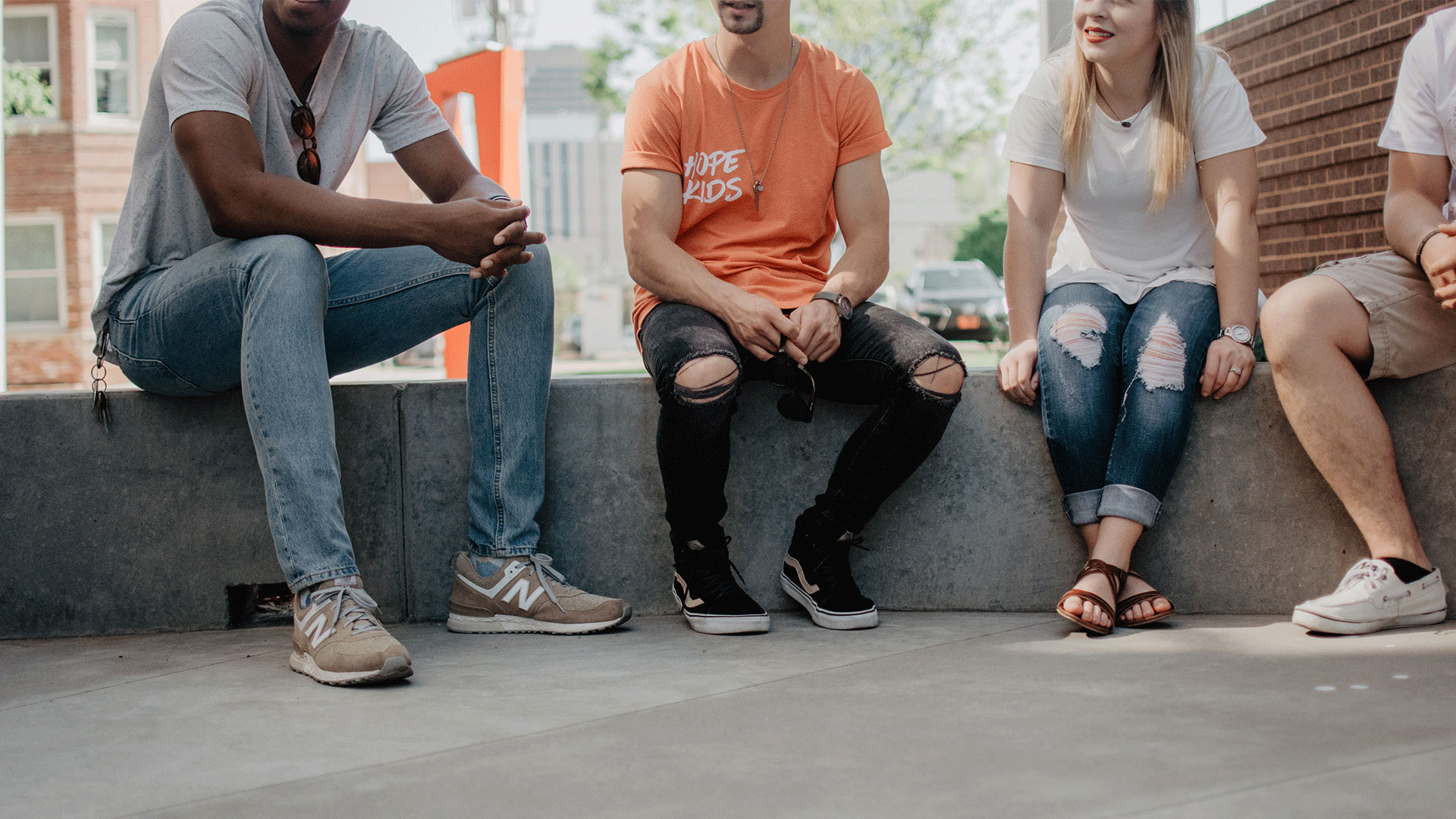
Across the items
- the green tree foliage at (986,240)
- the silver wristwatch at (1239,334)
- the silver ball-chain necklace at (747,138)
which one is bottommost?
the silver wristwatch at (1239,334)

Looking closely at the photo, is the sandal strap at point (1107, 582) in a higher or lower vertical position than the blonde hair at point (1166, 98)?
lower

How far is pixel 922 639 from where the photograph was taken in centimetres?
264

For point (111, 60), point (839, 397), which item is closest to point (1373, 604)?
point (839, 397)

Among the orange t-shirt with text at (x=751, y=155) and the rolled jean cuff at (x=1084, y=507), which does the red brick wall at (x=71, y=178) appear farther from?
the rolled jean cuff at (x=1084, y=507)

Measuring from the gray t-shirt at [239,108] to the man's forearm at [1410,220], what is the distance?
231 centimetres

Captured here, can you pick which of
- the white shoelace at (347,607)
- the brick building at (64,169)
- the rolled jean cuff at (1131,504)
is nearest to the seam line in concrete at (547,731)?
the rolled jean cuff at (1131,504)

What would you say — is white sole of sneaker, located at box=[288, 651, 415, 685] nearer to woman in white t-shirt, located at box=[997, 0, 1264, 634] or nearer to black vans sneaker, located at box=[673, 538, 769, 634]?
black vans sneaker, located at box=[673, 538, 769, 634]

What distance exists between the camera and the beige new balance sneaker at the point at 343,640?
89.0 inches

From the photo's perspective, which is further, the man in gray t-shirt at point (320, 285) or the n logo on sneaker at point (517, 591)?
the n logo on sneaker at point (517, 591)

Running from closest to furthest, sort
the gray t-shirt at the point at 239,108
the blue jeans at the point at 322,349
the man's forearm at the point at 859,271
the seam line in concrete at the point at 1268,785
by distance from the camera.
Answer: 1. the seam line in concrete at the point at 1268,785
2. the blue jeans at the point at 322,349
3. the gray t-shirt at the point at 239,108
4. the man's forearm at the point at 859,271

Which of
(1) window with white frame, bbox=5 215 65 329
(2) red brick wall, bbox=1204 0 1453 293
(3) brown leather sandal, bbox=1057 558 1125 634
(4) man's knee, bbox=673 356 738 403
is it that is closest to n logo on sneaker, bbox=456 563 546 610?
(4) man's knee, bbox=673 356 738 403

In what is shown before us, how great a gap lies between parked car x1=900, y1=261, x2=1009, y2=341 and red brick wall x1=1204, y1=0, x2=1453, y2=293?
45.7 feet

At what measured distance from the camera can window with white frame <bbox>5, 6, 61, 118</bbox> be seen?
736 inches

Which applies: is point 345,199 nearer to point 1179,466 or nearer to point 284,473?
point 284,473
